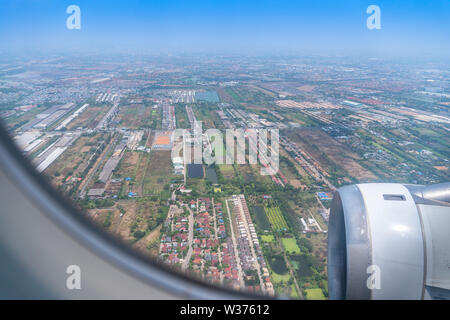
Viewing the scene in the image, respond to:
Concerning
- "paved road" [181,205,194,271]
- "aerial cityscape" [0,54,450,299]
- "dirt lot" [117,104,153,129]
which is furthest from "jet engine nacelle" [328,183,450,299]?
"dirt lot" [117,104,153,129]

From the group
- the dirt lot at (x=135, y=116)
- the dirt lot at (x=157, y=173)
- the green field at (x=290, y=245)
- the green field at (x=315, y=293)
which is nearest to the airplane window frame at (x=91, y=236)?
the green field at (x=315, y=293)

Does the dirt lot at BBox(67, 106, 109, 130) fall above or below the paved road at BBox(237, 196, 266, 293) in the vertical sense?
above

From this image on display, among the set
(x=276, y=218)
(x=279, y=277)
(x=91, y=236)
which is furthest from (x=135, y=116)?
(x=91, y=236)

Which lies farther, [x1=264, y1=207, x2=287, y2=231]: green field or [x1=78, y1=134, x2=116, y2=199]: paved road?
[x1=78, y1=134, x2=116, y2=199]: paved road

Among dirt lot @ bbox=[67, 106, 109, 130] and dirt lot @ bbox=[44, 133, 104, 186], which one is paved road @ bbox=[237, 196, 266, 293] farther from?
dirt lot @ bbox=[67, 106, 109, 130]

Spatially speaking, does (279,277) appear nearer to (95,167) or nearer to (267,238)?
(267,238)

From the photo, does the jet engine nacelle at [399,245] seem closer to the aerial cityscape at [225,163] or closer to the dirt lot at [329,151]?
the aerial cityscape at [225,163]
